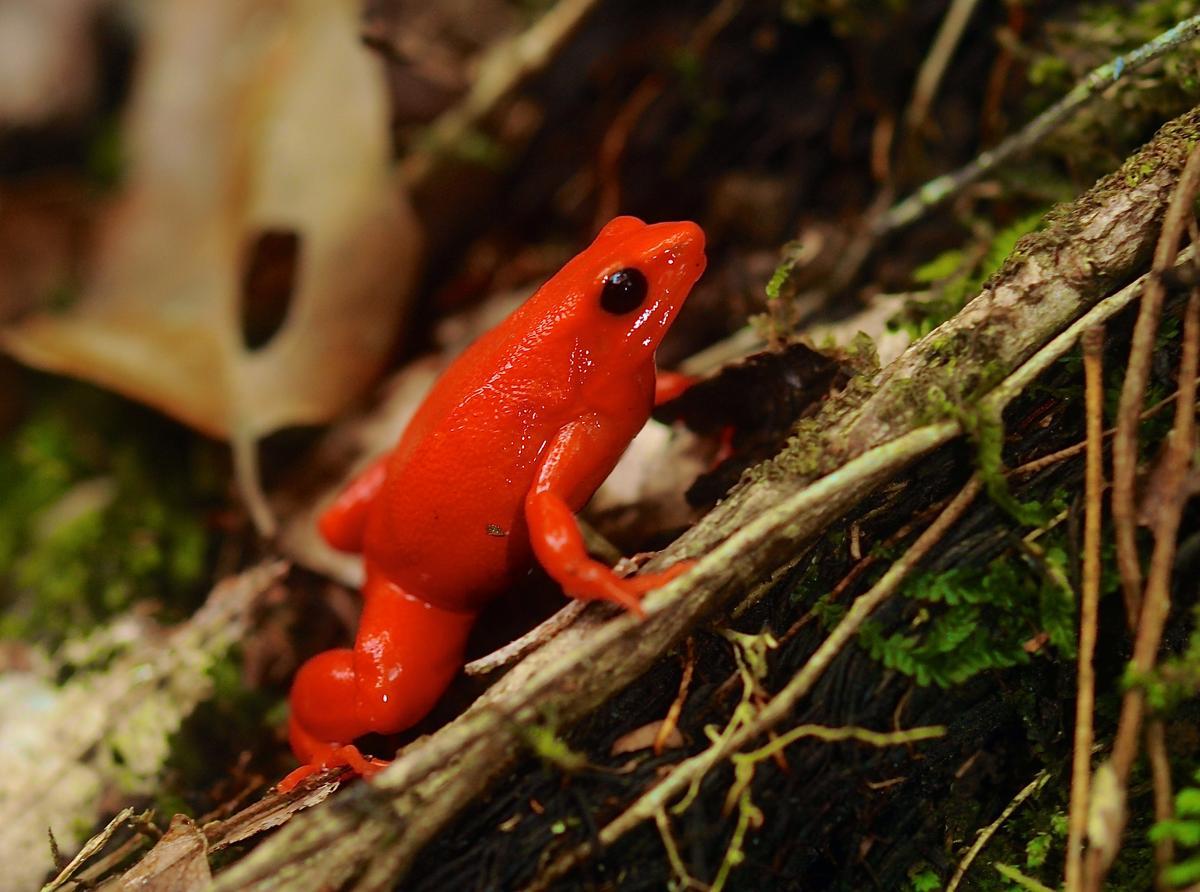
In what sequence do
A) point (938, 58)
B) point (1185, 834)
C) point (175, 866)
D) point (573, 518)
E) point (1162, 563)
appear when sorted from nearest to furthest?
point (1185, 834), point (1162, 563), point (175, 866), point (573, 518), point (938, 58)

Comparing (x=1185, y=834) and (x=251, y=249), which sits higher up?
(x=251, y=249)

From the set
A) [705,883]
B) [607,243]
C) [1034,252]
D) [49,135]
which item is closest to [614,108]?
[607,243]

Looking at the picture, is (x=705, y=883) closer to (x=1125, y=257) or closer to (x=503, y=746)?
(x=503, y=746)

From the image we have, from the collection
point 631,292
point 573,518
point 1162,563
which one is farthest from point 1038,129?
point 573,518

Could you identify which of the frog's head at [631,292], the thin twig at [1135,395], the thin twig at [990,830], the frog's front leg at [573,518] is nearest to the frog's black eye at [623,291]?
the frog's head at [631,292]

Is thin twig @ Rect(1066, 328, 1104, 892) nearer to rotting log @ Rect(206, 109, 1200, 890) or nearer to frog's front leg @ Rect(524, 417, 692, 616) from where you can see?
rotting log @ Rect(206, 109, 1200, 890)

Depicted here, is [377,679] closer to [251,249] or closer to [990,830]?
[990,830]
